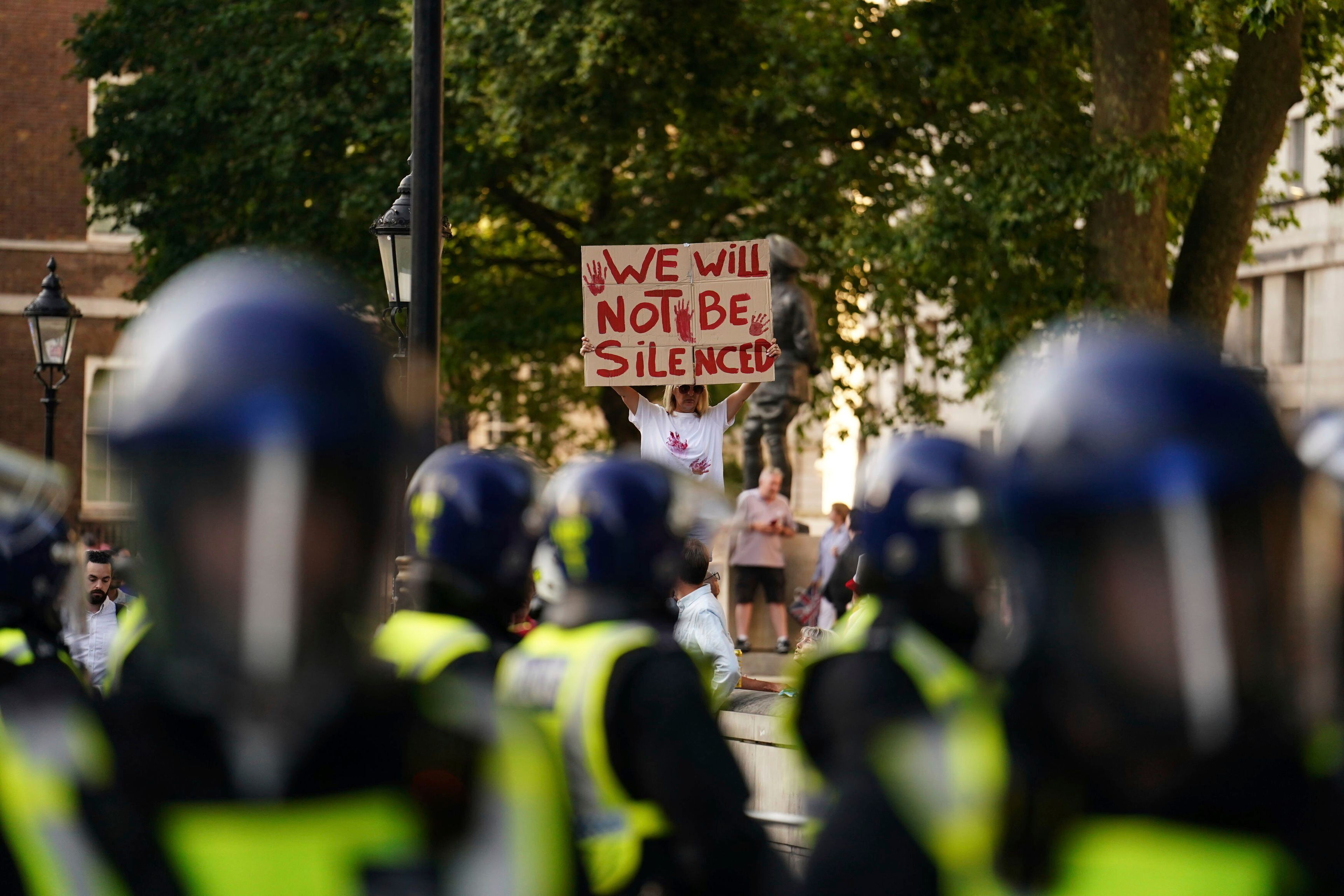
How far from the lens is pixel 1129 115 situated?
17.1m

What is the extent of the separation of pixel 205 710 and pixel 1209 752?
2.81 feet

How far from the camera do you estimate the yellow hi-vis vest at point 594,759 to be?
2.98 meters

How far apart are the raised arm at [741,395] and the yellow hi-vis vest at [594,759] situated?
6.25 metres

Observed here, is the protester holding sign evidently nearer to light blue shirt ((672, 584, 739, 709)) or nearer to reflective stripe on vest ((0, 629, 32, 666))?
light blue shirt ((672, 584, 739, 709))

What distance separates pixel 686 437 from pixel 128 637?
6.93 metres

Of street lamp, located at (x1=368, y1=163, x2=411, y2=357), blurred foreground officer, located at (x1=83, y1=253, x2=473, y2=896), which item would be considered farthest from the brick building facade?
blurred foreground officer, located at (x1=83, y1=253, x2=473, y2=896)

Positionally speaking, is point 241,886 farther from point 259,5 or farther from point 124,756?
point 259,5

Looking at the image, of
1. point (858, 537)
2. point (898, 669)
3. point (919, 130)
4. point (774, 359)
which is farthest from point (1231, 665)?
point (919, 130)

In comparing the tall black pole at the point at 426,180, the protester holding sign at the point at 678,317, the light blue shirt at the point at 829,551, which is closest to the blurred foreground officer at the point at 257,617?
the tall black pole at the point at 426,180

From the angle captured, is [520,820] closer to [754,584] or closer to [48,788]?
[48,788]

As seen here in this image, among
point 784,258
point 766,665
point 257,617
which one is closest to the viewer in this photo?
point 257,617

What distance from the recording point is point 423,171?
344 inches

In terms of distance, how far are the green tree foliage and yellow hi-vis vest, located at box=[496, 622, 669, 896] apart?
1424 centimetres

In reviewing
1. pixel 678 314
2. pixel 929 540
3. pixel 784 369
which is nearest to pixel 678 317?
pixel 678 314
